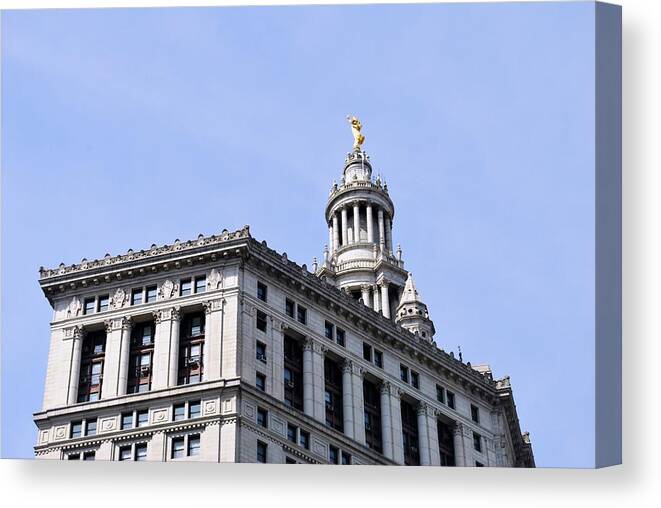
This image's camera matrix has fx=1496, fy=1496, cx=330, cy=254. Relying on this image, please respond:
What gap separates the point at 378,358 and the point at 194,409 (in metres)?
12.7

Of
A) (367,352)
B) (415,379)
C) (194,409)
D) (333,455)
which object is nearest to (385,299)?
(415,379)

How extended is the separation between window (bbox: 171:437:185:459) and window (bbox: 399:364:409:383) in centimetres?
1439

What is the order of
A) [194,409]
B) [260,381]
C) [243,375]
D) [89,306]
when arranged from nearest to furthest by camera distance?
[194,409]
[243,375]
[260,381]
[89,306]

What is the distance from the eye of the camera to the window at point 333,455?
226ft

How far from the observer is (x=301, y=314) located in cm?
7412

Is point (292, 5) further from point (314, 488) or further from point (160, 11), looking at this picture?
point (314, 488)

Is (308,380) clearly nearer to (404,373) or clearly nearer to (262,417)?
(262,417)

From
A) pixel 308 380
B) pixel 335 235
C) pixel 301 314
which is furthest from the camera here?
pixel 335 235

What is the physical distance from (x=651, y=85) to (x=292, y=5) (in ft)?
43.9

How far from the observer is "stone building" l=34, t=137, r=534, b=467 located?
66125 mm

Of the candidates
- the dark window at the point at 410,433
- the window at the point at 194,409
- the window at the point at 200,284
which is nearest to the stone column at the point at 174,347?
the window at the point at 200,284

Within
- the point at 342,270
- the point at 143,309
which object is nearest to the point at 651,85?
the point at 143,309

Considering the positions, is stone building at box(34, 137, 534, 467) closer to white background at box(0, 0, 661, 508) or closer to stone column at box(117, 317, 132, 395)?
stone column at box(117, 317, 132, 395)

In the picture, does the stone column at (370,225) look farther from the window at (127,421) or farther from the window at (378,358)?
the window at (127,421)
